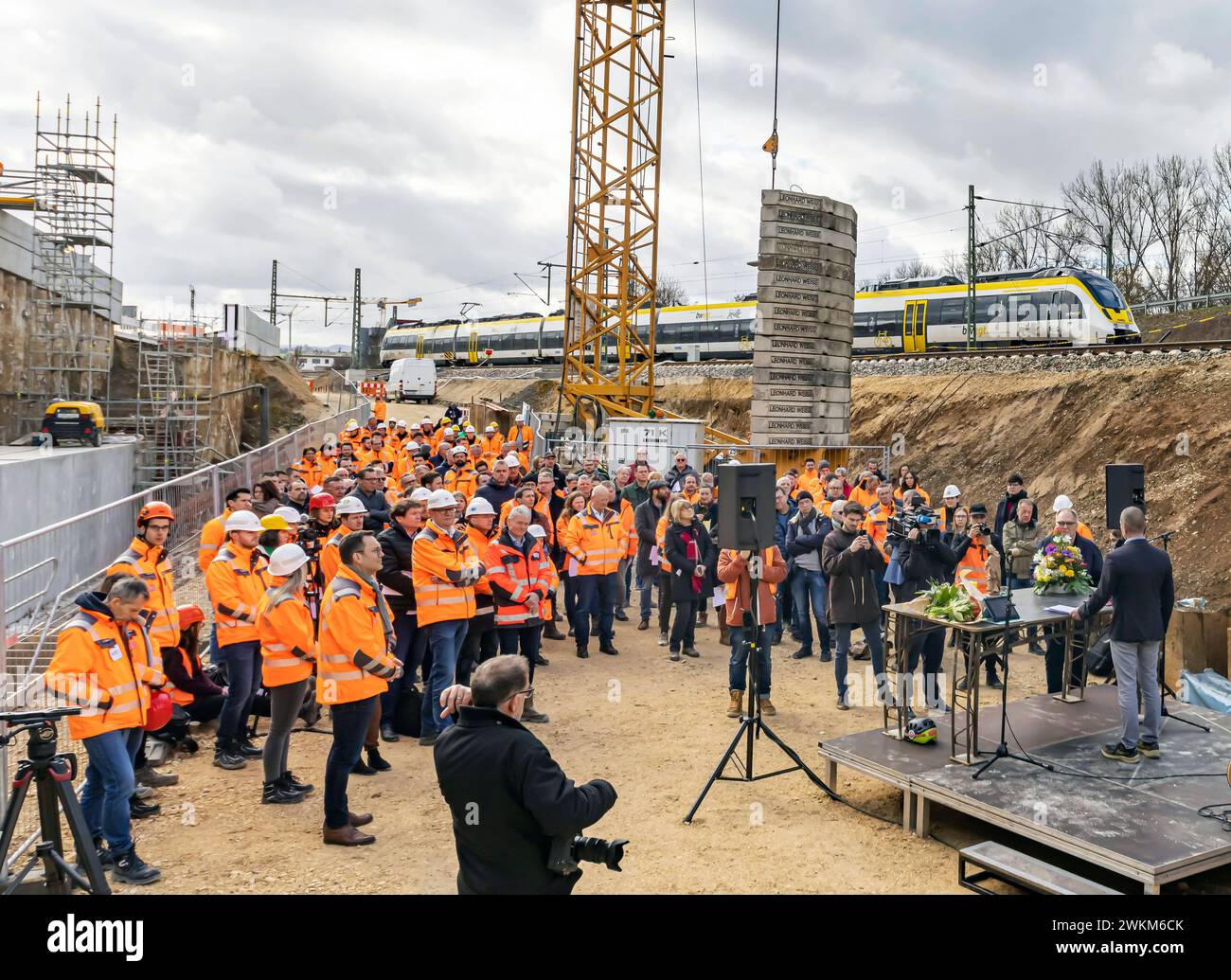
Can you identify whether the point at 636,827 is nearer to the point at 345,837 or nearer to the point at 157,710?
the point at 345,837

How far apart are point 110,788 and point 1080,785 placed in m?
6.21

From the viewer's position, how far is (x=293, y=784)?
654 cm

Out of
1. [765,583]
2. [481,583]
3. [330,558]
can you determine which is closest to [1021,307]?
[765,583]

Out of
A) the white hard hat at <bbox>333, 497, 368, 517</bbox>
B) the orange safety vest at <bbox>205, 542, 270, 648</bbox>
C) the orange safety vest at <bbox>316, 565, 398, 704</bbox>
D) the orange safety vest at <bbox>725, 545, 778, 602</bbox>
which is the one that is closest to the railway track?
the orange safety vest at <bbox>725, 545, 778, 602</bbox>

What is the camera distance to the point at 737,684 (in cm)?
855

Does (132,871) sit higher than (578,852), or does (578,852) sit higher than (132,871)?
(578,852)

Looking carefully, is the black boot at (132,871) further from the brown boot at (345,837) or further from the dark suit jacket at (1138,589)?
the dark suit jacket at (1138,589)

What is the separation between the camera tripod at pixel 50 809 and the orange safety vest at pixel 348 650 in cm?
143

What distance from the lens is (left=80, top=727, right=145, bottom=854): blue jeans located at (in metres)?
5.09

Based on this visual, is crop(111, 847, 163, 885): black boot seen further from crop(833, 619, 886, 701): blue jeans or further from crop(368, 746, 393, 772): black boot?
crop(833, 619, 886, 701): blue jeans

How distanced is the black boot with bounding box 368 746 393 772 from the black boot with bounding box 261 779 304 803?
0.69 metres

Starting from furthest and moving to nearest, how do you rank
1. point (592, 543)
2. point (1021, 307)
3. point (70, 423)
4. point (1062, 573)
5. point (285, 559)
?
point (1021, 307)
point (70, 423)
point (592, 543)
point (1062, 573)
point (285, 559)

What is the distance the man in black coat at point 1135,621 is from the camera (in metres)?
6.61
